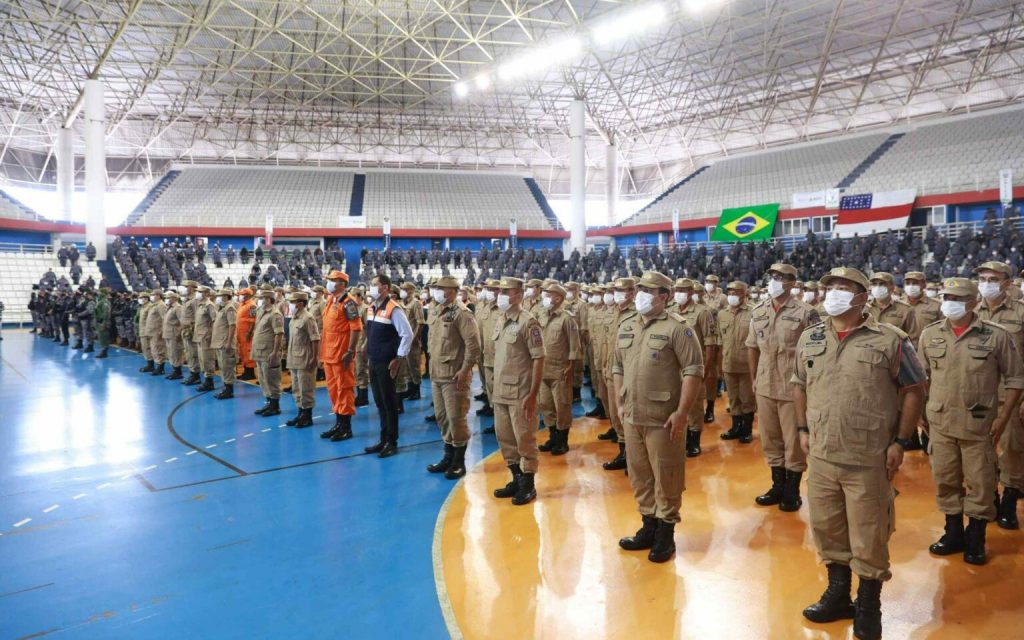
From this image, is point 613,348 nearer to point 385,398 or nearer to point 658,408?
point 385,398

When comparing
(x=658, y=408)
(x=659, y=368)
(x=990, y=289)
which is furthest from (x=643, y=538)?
(x=990, y=289)

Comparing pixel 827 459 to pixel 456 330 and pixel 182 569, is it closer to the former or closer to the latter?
pixel 456 330

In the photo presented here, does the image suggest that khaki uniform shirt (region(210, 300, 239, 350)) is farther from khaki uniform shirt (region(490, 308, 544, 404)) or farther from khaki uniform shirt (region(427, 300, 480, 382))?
khaki uniform shirt (region(490, 308, 544, 404))

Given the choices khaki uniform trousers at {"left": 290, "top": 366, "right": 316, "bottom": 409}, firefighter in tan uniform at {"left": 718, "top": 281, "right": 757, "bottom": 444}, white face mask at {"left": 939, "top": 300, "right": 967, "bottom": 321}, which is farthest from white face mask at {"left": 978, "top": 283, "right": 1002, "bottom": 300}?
khaki uniform trousers at {"left": 290, "top": 366, "right": 316, "bottom": 409}

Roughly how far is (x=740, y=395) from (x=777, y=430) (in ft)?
6.36

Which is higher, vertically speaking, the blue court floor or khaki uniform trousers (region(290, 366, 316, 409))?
khaki uniform trousers (region(290, 366, 316, 409))

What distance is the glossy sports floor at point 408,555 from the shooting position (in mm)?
3043

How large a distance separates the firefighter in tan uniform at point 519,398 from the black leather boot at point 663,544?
4.00ft

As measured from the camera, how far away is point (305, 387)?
711 cm

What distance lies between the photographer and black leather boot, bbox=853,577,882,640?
283 centimetres

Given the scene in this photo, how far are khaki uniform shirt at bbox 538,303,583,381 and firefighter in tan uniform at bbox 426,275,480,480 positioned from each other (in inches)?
40.0

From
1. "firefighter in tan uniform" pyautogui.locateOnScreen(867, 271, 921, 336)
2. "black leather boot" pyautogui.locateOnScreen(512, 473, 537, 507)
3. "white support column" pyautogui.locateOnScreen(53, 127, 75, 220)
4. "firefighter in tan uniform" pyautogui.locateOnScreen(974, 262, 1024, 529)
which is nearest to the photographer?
"firefighter in tan uniform" pyautogui.locateOnScreen(974, 262, 1024, 529)

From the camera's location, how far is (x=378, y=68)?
89.1 feet

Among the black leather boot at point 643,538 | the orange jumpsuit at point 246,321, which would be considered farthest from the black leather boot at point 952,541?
the orange jumpsuit at point 246,321
